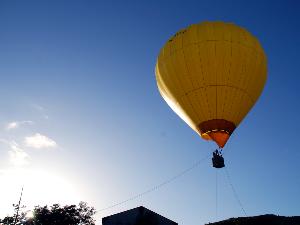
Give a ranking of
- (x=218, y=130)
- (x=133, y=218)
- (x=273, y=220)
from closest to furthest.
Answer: (x=218, y=130) → (x=273, y=220) → (x=133, y=218)

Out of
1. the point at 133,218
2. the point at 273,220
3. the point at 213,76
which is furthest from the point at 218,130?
the point at 133,218

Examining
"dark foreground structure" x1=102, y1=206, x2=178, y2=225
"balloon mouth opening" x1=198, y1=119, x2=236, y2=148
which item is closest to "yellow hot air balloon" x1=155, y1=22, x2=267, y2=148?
"balloon mouth opening" x1=198, y1=119, x2=236, y2=148

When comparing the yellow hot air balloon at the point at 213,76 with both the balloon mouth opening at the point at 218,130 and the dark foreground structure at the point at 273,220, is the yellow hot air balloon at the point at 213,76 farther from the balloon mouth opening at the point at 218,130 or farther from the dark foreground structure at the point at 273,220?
the dark foreground structure at the point at 273,220

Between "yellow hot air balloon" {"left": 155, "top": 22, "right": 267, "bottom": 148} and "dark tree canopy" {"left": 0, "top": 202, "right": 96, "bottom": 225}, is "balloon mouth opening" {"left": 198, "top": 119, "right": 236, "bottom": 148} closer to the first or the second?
"yellow hot air balloon" {"left": 155, "top": 22, "right": 267, "bottom": 148}

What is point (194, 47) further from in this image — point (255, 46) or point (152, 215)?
point (152, 215)

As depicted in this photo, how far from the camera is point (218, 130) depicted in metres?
15.9

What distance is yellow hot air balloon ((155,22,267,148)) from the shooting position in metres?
16.0

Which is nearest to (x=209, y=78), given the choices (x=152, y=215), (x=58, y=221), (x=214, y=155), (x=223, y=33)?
(x=223, y=33)

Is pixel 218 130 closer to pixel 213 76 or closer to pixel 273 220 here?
pixel 213 76

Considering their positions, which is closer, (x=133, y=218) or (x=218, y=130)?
(x=218, y=130)

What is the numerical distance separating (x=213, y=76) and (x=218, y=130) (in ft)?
8.78

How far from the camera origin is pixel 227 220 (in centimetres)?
2814

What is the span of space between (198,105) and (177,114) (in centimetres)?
224

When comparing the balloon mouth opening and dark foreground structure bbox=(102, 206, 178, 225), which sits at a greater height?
dark foreground structure bbox=(102, 206, 178, 225)
